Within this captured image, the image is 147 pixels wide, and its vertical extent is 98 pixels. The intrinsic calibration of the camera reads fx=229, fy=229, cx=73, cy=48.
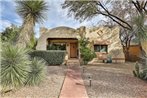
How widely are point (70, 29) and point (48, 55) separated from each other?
7.66 m

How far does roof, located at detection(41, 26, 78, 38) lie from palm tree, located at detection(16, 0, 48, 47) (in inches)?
597

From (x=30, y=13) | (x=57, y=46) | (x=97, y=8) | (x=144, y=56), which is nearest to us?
(x=30, y=13)

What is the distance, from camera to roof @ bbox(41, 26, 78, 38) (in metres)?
30.2

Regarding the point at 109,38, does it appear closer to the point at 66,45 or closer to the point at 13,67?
the point at 66,45

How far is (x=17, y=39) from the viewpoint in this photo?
14.2 metres

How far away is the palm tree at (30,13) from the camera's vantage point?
1453cm

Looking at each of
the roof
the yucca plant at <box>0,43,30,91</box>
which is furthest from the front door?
the yucca plant at <box>0,43,30,91</box>

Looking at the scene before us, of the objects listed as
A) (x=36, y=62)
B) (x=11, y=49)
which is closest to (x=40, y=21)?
(x=36, y=62)

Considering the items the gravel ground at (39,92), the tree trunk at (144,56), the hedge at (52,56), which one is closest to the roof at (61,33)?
the hedge at (52,56)

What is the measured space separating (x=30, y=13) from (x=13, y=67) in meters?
4.96

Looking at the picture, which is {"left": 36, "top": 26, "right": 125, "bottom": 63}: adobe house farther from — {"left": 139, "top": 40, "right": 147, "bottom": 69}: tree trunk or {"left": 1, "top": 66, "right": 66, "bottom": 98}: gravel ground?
{"left": 1, "top": 66, "right": 66, "bottom": 98}: gravel ground

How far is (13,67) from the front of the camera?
429 inches

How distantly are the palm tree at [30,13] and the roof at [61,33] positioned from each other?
1516 cm

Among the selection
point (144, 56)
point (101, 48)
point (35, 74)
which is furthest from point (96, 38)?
point (35, 74)
